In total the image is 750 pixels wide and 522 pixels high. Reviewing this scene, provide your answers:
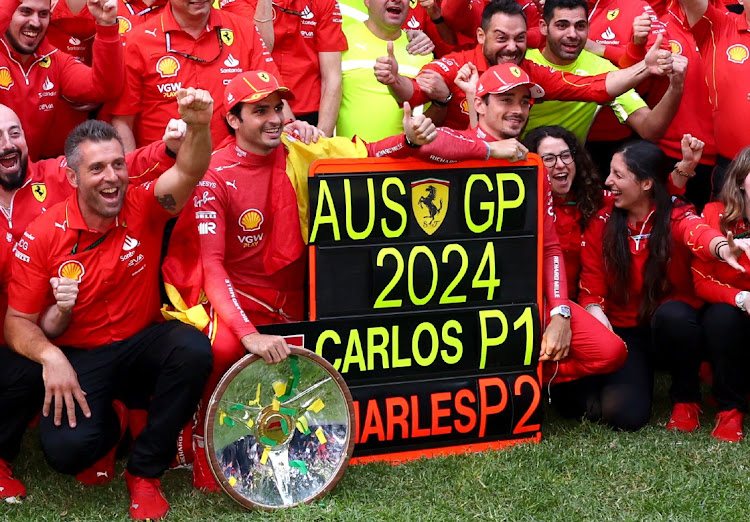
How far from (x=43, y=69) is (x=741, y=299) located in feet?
13.1

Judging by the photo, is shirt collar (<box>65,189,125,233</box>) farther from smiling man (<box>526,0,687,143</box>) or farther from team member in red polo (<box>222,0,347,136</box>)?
smiling man (<box>526,0,687,143</box>)

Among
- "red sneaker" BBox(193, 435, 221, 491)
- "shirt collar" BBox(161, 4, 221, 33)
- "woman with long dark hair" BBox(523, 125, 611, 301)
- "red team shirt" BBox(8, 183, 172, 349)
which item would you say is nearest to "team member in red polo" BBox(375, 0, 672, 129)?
"woman with long dark hair" BBox(523, 125, 611, 301)

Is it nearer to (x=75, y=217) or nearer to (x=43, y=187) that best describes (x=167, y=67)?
(x=43, y=187)

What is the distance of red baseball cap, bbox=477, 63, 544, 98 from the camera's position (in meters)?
6.18

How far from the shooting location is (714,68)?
7.12m

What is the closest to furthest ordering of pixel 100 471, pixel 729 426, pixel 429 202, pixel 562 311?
1. pixel 100 471
2. pixel 429 202
3. pixel 562 311
4. pixel 729 426

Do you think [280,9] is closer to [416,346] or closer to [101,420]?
[416,346]

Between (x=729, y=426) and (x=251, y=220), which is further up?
(x=251, y=220)

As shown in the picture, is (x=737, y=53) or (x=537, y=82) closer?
(x=537, y=82)

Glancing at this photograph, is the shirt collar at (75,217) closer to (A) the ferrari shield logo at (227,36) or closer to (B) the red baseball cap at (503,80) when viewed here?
(A) the ferrari shield logo at (227,36)

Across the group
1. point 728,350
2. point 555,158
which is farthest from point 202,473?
point 728,350

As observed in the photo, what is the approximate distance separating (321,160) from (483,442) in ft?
5.49

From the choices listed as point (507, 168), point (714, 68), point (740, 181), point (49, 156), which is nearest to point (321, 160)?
point (507, 168)

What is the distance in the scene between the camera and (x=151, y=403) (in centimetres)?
535
